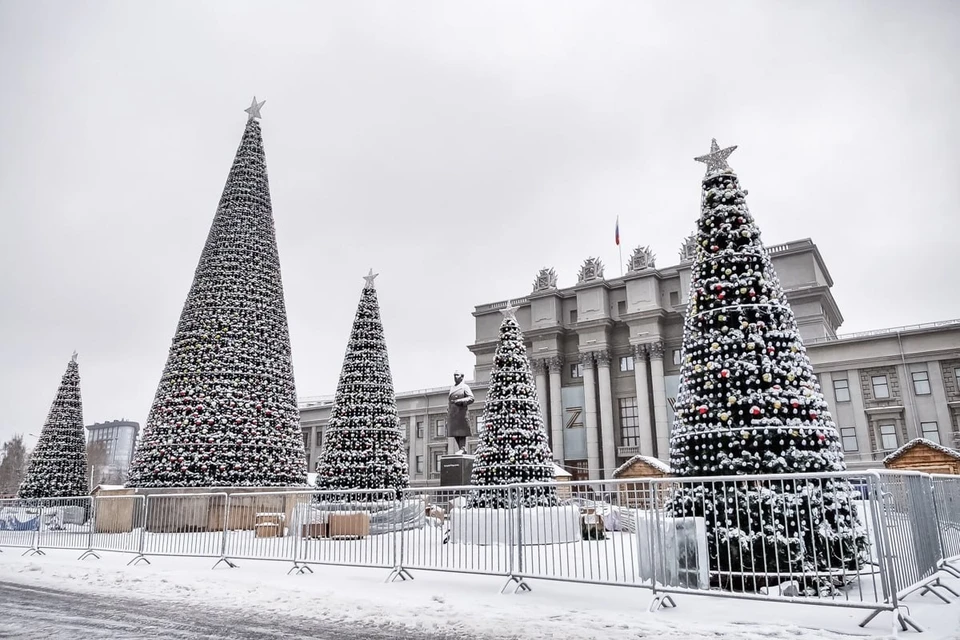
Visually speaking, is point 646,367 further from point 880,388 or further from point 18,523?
point 18,523

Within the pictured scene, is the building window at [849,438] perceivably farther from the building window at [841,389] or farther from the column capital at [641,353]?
the column capital at [641,353]

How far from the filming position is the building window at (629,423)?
47000 mm

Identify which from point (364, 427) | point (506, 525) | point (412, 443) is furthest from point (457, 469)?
point (412, 443)

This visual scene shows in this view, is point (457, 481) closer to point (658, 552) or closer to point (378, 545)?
point (378, 545)

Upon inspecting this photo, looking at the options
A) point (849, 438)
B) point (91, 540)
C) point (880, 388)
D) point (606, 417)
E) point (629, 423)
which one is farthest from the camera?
point (629, 423)

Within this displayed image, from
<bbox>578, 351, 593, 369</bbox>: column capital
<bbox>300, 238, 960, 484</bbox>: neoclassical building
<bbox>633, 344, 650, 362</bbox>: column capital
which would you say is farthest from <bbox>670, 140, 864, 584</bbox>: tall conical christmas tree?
<bbox>578, 351, 593, 369</bbox>: column capital

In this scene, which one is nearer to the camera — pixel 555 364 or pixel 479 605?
pixel 479 605

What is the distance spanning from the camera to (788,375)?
→ 27.1 ft

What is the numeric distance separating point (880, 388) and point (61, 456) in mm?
44034

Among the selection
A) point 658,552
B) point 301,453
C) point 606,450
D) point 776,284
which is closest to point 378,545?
point 658,552

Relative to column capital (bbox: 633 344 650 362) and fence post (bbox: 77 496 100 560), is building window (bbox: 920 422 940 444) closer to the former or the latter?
column capital (bbox: 633 344 650 362)

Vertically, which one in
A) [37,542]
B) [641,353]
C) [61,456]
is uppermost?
[641,353]

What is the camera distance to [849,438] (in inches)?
1505

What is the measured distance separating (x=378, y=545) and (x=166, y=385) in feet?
40.3
